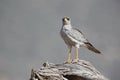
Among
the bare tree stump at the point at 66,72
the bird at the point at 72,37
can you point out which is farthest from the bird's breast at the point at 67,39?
the bare tree stump at the point at 66,72

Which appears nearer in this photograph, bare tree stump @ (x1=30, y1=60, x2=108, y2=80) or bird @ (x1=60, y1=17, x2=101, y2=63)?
bare tree stump @ (x1=30, y1=60, x2=108, y2=80)

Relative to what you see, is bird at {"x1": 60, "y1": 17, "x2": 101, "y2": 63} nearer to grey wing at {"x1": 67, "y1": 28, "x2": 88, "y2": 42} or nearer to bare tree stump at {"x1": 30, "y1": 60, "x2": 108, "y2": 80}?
grey wing at {"x1": 67, "y1": 28, "x2": 88, "y2": 42}

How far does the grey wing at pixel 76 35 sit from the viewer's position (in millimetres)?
24078

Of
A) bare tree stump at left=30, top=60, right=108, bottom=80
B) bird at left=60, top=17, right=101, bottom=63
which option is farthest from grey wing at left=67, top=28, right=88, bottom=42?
bare tree stump at left=30, top=60, right=108, bottom=80

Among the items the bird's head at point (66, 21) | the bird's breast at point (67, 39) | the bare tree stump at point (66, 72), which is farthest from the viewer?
the bird's head at point (66, 21)

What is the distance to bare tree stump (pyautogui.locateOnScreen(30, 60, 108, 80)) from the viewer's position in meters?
21.3

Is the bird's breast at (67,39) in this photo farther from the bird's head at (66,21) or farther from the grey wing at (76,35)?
the bird's head at (66,21)

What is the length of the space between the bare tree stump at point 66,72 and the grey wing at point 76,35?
2377 millimetres

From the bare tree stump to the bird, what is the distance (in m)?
2.09

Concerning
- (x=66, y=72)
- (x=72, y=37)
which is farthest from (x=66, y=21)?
(x=66, y=72)

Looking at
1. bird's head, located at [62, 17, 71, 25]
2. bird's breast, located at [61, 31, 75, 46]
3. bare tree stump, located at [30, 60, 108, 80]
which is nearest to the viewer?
bare tree stump, located at [30, 60, 108, 80]

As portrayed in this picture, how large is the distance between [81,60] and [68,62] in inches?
23.9

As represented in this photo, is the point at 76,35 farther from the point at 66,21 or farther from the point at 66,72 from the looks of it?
the point at 66,72

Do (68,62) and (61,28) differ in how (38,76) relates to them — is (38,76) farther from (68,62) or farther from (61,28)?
(61,28)
